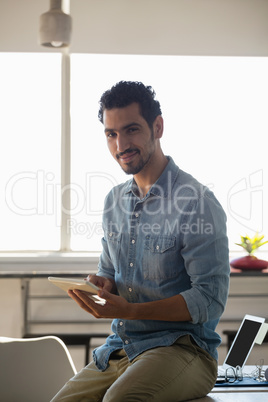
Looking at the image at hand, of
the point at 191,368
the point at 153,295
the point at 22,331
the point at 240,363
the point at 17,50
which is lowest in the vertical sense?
the point at 22,331

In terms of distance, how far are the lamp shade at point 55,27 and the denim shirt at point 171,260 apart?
1072 mm

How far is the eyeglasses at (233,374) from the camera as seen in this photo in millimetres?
1801

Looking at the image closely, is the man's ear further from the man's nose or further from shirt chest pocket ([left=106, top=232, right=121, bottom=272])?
shirt chest pocket ([left=106, top=232, right=121, bottom=272])

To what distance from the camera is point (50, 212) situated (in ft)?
12.2

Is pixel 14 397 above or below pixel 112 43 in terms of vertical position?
below

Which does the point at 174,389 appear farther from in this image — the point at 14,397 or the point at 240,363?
the point at 14,397

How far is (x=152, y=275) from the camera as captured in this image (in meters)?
1.57

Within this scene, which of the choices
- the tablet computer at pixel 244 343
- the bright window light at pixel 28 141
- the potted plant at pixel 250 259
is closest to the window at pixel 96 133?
the bright window light at pixel 28 141

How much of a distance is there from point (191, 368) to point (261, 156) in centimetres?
257

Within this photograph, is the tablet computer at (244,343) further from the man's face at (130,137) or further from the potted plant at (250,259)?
the potted plant at (250,259)

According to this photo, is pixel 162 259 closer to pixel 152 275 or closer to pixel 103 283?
pixel 152 275

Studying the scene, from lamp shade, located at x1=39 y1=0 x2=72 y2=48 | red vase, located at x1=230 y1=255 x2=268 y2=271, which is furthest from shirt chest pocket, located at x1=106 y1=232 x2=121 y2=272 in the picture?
red vase, located at x1=230 y1=255 x2=268 y2=271

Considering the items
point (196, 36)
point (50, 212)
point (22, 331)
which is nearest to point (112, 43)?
point (196, 36)

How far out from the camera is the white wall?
11.8 ft
